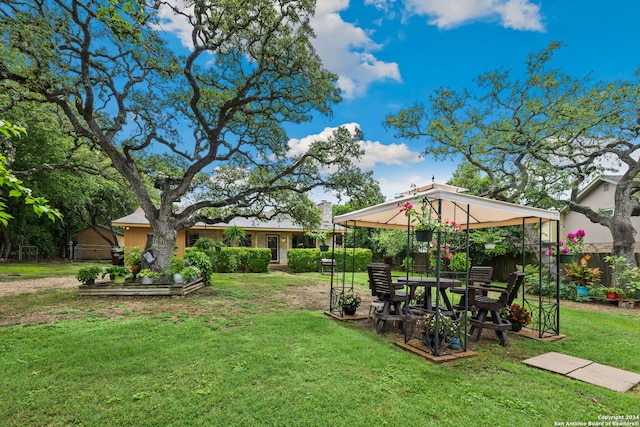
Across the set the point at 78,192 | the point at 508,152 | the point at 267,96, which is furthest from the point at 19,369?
the point at 78,192

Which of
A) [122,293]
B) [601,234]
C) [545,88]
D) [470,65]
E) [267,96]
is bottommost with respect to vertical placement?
[122,293]

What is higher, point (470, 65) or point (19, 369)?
point (470, 65)

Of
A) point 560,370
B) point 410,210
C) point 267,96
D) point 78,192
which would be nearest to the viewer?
point 560,370

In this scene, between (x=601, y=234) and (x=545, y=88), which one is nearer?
(x=545, y=88)

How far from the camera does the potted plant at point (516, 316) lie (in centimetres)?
553

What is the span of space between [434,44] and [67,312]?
1198 centimetres

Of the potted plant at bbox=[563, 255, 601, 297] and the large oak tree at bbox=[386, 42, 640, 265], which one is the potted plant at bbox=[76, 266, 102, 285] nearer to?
the large oak tree at bbox=[386, 42, 640, 265]

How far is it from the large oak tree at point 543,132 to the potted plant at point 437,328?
8299 mm

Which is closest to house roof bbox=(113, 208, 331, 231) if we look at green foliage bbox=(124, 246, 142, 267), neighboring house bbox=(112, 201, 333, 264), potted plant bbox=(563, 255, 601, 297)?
neighboring house bbox=(112, 201, 333, 264)

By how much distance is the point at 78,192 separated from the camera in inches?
696

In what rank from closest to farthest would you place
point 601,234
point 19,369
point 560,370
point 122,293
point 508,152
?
1. point 19,369
2. point 560,370
3. point 122,293
4. point 508,152
5. point 601,234

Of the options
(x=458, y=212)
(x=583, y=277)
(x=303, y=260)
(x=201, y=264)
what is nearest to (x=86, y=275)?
(x=201, y=264)

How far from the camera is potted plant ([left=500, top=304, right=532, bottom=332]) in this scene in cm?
553

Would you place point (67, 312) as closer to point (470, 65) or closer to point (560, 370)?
point (560, 370)
